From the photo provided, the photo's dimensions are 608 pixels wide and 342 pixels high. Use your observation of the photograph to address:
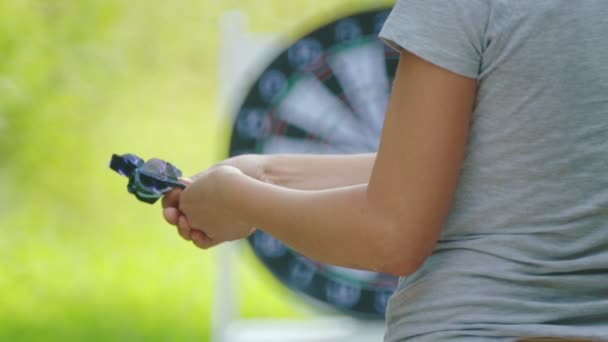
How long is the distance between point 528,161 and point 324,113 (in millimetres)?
2022

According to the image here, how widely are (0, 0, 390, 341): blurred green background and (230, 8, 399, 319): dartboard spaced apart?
9.5 inches

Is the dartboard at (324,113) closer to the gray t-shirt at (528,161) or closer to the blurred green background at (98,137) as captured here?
the blurred green background at (98,137)

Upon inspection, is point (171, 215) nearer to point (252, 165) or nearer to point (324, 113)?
point (252, 165)

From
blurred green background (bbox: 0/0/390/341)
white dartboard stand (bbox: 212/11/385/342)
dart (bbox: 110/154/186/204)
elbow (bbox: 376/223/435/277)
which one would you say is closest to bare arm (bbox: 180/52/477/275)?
elbow (bbox: 376/223/435/277)

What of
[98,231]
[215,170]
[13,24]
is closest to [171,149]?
[98,231]

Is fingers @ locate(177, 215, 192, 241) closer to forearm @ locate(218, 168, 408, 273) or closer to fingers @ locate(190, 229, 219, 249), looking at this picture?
fingers @ locate(190, 229, 219, 249)

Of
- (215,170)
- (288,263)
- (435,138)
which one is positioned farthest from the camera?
(288,263)

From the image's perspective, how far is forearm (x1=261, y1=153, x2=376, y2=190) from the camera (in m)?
1.05

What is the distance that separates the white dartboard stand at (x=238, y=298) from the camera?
277 centimetres

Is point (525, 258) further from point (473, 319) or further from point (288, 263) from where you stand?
point (288, 263)

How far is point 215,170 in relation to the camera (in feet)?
3.12

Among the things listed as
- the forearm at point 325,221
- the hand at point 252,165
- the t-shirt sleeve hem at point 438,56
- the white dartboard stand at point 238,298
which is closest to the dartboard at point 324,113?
the white dartboard stand at point 238,298

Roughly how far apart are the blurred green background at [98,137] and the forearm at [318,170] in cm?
198

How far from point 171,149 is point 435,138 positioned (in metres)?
2.35
